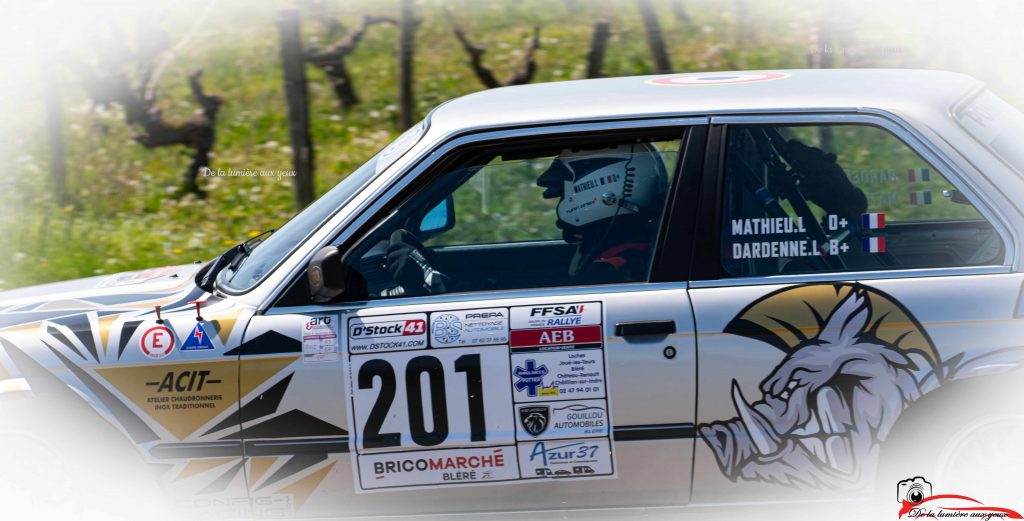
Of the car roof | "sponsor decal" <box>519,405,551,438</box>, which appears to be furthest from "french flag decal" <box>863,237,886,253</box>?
"sponsor decal" <box>519,405,551,438</box>

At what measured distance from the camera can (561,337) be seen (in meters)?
3.43

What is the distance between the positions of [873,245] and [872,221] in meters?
0.09

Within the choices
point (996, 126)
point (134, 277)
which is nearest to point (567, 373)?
point (996, 126)

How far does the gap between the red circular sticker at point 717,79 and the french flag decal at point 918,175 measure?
615mm

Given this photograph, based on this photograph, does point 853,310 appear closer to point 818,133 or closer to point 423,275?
point 818,133

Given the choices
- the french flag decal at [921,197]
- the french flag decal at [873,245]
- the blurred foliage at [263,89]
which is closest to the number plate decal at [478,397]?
the french flag decal at [873,245]

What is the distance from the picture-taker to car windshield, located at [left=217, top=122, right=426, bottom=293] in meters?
3.80

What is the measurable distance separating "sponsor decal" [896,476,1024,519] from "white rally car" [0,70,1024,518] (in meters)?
0.03

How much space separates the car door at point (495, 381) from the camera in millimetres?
3424

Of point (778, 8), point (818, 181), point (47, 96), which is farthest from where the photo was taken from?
point (778, 8)

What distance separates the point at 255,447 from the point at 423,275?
84cm

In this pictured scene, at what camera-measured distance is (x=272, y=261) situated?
3883 mm

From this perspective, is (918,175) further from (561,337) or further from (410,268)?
(410,268)

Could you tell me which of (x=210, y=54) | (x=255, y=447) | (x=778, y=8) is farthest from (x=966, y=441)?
(x=210, y=54)
